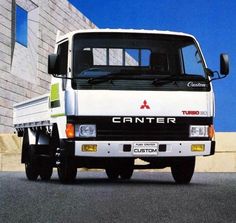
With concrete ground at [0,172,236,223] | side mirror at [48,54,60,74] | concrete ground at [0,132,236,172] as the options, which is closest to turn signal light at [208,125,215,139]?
concrete ground at [0,172,236,223]

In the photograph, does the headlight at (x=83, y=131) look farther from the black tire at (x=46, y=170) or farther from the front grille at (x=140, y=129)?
the black tire at (x=46, y=170)

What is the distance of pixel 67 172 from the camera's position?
12789 millimetres

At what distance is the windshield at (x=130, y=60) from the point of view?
1215cm

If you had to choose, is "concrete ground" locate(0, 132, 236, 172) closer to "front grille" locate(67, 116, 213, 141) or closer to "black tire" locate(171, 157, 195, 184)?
"black tire" locate(171, 157, 195, 184)

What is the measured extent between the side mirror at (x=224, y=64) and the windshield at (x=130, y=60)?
49 centimetres

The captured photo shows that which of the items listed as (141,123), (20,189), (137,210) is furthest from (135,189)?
(137,210)

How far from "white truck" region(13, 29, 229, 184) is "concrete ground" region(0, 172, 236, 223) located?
2.25 feet

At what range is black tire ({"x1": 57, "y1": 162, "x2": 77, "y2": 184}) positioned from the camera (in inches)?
497

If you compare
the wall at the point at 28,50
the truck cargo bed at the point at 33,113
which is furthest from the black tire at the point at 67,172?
the wall at the point at 28,50

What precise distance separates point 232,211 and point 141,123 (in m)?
4.05

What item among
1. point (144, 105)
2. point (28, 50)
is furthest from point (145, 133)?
point (28, 50)

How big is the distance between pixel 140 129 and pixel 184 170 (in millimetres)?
1907

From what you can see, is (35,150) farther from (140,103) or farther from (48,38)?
(48,38)

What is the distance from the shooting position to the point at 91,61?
12367 millimetres
